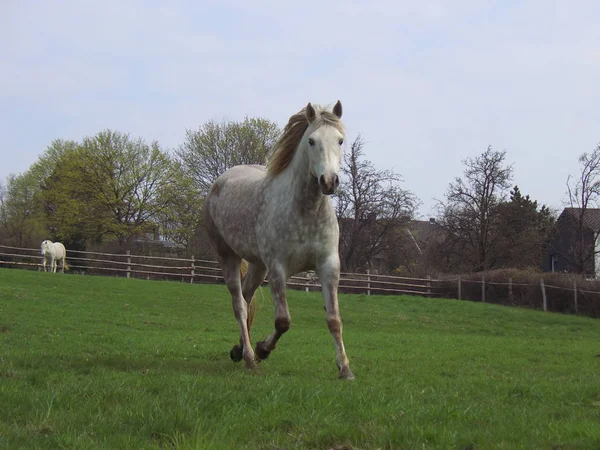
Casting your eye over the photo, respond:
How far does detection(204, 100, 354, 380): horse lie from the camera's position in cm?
629

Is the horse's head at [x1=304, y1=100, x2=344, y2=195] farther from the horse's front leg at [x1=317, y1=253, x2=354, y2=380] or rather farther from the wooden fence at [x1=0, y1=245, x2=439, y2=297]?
the wooden fence at [x1=0, y1=245, x2=439, y2=297]

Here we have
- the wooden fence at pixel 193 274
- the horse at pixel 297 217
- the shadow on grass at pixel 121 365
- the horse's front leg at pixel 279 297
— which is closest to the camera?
the shadow on grass at pixel 121 365

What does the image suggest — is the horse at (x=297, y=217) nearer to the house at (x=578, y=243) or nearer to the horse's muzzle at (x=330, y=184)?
the horse's muzzle at (x=330, y=184)

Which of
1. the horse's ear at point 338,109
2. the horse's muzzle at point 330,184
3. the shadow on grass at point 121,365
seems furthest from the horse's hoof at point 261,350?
the horse's ear at point 338,109

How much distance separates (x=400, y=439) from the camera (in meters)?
3.38

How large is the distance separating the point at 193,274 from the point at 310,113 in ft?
108

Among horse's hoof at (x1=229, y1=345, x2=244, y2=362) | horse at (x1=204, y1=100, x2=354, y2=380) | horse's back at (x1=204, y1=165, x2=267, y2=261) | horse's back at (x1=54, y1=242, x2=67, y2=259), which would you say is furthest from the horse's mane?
horse's back at (x1=54, y1=242, x2=67, y2=259)

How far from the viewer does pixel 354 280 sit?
3912cm

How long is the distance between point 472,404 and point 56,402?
2.98 metres

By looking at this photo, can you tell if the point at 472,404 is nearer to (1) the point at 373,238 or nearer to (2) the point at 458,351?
(2) the point at 458,351

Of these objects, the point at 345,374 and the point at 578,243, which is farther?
the point at 578,243

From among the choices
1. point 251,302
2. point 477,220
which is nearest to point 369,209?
point 477,220

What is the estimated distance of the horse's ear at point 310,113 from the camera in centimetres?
669

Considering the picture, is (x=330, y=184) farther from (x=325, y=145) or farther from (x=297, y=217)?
(x=297, y=217)
